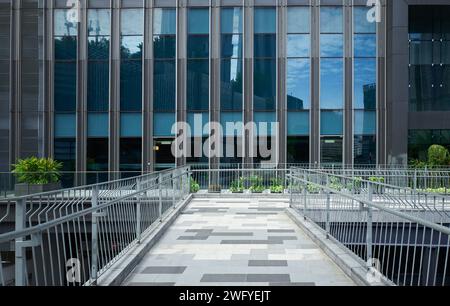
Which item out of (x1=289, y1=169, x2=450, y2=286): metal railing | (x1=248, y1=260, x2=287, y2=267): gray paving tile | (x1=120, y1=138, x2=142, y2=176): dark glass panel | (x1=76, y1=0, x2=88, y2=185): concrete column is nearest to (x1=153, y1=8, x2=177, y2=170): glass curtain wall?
(x1=120, y1=138, x2=142, y2=176): dark glass panel

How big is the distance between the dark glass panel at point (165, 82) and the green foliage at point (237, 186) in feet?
24.7

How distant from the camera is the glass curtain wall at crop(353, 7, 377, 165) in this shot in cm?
3056

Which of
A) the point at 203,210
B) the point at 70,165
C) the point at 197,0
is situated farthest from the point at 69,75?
the point at 203,210

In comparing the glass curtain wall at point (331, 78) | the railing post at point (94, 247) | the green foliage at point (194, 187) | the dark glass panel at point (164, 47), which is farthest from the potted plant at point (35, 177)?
the railing post at point (94, 247)

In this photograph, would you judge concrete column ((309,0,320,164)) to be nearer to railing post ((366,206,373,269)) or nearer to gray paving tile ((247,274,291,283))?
gray paving tile ((247,274,291,283))

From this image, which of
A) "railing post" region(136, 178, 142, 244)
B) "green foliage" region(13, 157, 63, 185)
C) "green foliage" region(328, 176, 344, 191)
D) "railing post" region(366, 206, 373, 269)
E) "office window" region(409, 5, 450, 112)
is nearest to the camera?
"railing post" region(366, 206, 373, 269)

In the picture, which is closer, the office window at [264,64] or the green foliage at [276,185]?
the green foliage at [276,185]

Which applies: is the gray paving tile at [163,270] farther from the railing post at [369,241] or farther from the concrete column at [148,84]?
the concrete column at [148,84]

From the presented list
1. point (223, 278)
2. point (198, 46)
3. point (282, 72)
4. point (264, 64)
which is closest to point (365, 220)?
point (223, 278)

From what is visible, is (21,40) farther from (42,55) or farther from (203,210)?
(203,210)

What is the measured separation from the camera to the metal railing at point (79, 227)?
5441 millimetres

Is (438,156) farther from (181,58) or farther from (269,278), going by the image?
(269,278)

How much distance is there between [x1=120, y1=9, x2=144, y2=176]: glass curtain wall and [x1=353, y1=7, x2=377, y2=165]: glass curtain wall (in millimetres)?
12011

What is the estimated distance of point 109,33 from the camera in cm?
3108
